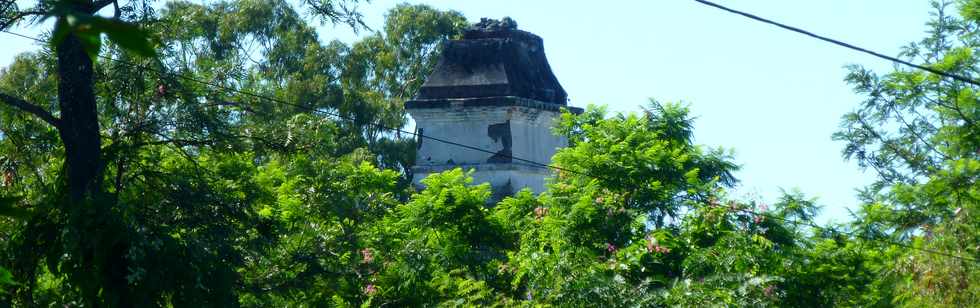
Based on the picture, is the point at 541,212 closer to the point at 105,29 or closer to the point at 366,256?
the point at 366,256

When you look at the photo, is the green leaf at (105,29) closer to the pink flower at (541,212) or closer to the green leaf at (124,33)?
the green leaf at (124,33)

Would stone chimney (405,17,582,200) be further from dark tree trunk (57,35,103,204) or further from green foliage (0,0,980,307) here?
dark tree trunk (57,35,103,204)

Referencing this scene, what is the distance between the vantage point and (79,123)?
10953 mm

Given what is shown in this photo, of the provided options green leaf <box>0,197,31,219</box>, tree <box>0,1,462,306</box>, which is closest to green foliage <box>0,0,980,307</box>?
tree <box>0,1,462,306</box>

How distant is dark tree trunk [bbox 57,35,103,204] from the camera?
35.7 feet

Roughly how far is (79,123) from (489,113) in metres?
A: 11.9

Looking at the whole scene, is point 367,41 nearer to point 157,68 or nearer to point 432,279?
point 432,279

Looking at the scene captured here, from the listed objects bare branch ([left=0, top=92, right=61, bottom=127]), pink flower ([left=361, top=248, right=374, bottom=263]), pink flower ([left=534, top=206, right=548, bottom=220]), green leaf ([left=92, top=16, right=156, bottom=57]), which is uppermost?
bare branch ([left=0, top=92, right=61, bottom=127])

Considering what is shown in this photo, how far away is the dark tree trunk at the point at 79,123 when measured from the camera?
10.9 metres

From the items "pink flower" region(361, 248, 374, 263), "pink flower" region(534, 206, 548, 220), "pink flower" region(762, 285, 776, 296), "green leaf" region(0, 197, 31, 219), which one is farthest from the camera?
"pink flower" region(534, 206, 548, 220)

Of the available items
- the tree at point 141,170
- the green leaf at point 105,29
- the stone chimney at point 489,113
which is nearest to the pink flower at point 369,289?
the tree at point 141,170

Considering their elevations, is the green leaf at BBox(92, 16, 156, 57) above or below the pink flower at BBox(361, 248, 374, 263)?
above

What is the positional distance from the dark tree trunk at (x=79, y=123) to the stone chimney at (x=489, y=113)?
11475 mm

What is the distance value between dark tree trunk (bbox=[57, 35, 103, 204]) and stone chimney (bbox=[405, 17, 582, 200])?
1148cm
